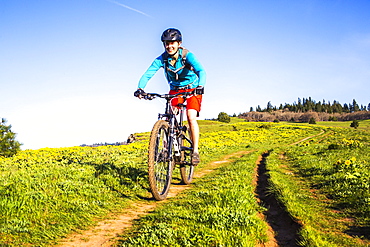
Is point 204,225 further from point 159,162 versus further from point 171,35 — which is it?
point 171,35

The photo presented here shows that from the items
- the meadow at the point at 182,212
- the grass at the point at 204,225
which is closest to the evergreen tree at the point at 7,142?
the meadow at the point at 182,212

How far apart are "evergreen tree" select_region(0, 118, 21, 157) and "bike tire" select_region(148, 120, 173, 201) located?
27807 mm

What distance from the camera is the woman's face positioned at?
21.0 feet

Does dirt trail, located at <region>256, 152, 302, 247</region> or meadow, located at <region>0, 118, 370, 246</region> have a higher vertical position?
meadow, located at <region>0, 118, 370, 246</region>

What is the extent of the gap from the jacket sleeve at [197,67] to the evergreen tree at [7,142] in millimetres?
28425

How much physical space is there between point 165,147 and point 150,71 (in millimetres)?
1978

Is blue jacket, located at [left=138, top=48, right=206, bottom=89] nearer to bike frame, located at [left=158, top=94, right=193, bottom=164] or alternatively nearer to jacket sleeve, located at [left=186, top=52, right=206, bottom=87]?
jacket sleeve, located at [left=186, top=52, right=206, bottom=87]

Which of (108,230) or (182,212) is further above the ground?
(182,212)

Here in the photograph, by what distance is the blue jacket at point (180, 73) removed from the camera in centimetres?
659

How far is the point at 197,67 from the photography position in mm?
6754

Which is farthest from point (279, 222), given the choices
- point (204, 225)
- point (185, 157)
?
point (185, 157)

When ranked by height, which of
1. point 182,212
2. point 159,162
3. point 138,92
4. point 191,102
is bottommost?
point 182,212

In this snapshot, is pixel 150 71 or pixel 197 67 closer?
pixel 150 71

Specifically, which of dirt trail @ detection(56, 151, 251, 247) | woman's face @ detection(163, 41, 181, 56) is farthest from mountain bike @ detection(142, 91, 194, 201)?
woman's face @ detection(163, 41, 181, 56)
